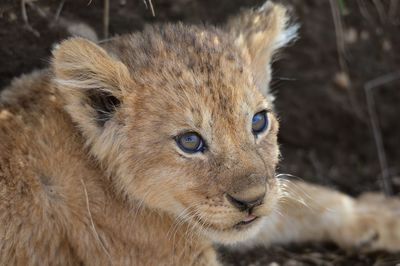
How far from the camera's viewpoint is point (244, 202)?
3.53 m

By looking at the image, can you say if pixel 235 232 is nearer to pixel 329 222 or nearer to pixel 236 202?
pixel 236 202

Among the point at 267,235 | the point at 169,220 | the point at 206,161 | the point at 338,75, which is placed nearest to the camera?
the point at 206,161

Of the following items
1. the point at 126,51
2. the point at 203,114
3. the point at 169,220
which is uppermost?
the point at 126,51

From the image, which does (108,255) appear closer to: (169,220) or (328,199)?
(169,220)

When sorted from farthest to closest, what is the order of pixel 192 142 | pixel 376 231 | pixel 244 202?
pixel 376 231, pixel 192 142, pixel 244 202

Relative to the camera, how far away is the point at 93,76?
3725 millimetres

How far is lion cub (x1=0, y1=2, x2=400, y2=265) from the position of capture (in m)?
3.63

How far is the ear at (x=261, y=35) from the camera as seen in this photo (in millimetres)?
4246

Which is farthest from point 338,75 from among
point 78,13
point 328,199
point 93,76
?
point 93,76

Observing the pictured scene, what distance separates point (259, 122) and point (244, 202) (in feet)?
1.74

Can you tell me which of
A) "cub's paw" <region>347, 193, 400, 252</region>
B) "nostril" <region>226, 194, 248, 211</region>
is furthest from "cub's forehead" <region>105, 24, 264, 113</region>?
"cub's paw" <region>347, 193, 400, 252</region>

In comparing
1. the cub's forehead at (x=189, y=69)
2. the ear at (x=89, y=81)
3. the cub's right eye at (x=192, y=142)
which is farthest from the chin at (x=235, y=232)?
the ear at (x=89, y=81)

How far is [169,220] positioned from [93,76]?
874 mm

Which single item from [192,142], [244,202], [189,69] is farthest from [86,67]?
[244,202]
